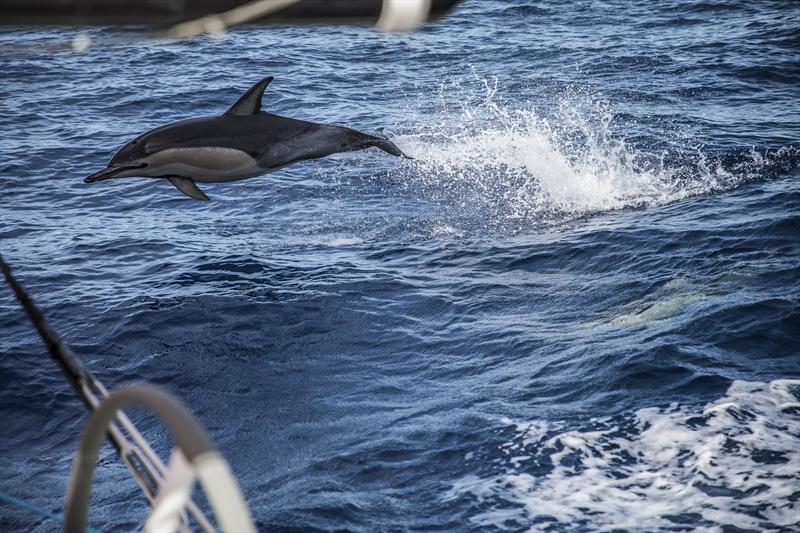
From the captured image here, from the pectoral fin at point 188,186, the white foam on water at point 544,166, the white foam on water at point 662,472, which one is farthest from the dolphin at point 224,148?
the white foam on water at point 544,166

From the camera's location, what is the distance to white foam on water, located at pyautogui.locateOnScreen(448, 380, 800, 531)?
23.6ft

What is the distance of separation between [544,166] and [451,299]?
5.05 meters

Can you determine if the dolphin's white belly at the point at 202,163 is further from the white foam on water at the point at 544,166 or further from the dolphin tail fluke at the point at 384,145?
the white foam on water at the point at 544,166

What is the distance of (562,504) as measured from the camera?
24.3 feet

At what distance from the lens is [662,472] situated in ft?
25.2

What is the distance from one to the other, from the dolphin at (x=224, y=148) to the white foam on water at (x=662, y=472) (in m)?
2.64

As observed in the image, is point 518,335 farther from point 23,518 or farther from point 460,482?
point 23,518

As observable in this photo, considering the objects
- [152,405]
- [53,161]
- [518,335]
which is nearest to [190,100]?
[53,161]

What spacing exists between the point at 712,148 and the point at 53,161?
10689 mm

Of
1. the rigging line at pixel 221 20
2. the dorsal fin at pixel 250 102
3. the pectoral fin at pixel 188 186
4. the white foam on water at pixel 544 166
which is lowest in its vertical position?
the white foam on water at pixel 544 166

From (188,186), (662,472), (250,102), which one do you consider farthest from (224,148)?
(662,472)

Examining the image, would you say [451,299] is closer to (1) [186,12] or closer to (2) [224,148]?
(2) [224,148]

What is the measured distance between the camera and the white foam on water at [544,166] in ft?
47.2

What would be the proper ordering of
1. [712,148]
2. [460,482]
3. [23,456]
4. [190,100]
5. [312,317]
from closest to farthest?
[460,482], [23,456], [312,317], [712,148], [190,100]
